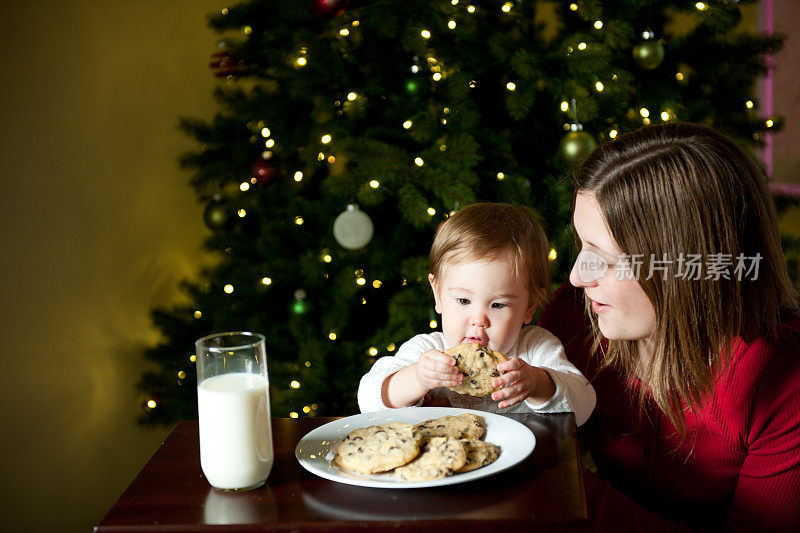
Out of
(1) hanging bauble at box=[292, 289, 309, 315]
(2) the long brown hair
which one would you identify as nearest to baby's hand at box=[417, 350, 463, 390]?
(2) the long brown hair

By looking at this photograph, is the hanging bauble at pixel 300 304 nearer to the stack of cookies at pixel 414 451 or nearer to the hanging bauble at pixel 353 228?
the hanging bauble at pixel 353 228

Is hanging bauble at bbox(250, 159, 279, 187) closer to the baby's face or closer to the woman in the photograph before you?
the baby's face

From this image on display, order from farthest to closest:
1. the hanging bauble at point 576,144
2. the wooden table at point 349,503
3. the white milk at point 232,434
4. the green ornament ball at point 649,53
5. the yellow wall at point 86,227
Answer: the yellow wall at point 86,227 → the green ornament ball at point 649,53 → the hanging bauble at point 576,144 → the white milk at point 232,434 → the wooden table at point 349,503

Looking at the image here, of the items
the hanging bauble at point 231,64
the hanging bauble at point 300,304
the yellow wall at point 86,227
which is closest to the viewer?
the hanging bauble at point 300,304

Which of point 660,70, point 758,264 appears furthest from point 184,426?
point 660,70

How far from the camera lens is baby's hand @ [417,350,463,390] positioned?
1.23 meters

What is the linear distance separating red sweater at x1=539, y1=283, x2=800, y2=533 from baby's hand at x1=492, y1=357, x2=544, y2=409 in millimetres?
268

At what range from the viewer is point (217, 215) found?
2547mm

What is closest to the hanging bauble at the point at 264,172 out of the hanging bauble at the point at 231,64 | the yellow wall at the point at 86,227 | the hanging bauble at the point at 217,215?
the hanging bauble at the point at 217,215

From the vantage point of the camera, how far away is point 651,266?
1.27 meters

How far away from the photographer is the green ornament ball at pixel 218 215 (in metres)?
2.54

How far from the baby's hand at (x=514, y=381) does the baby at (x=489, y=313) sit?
60 millimetres

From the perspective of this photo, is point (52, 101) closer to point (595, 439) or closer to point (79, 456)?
point (79, 456)

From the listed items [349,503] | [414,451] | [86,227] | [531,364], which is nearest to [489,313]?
[531,364]
